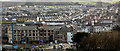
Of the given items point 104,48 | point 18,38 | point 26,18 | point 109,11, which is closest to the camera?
point 104,48

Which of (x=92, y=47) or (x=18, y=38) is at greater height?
(x=92, y=47)

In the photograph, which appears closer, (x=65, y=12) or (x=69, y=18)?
(x=69, y=18)

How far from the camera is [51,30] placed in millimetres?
9180

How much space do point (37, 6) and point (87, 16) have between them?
8.29 ft

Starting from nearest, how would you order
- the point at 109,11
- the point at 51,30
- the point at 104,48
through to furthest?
the point at 104,48
the point at 51,30
the point at 109,11

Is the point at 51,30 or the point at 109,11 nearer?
the point at 51,30

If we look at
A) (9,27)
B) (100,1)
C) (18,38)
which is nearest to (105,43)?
(18,38)

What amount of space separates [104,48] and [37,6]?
7.80 metres

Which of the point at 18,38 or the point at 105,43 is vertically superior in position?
the point at 105,43

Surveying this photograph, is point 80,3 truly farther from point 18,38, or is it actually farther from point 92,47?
point 92,47

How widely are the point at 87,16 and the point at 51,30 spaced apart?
117 inches

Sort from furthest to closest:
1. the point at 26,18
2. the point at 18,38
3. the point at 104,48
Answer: the point at 26,18
the point at 18,38
the point at 104,48

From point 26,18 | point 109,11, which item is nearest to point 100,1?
point 109,11

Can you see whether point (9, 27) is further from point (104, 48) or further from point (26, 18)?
point (104, 48)
